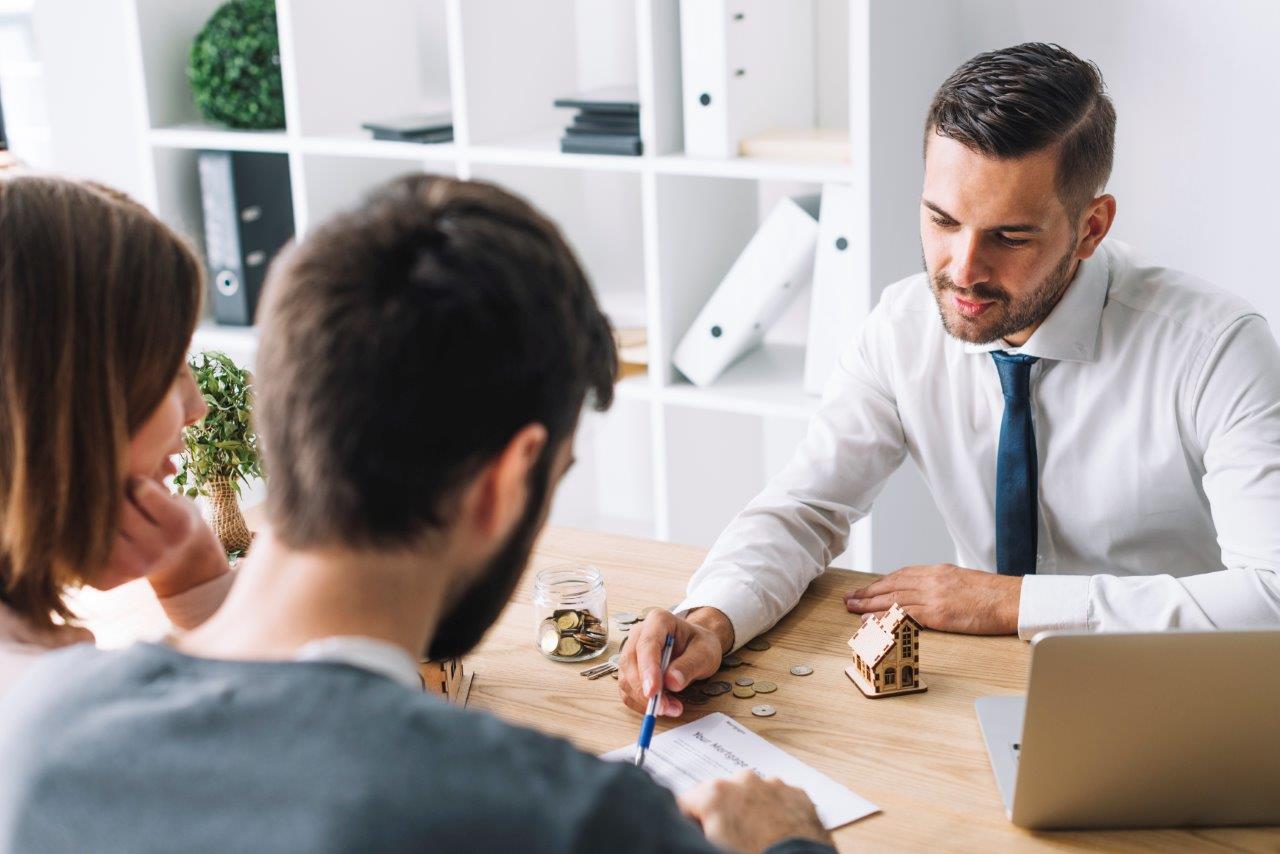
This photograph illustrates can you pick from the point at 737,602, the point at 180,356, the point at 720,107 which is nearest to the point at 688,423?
the point at 720,107

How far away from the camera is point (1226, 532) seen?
164cm

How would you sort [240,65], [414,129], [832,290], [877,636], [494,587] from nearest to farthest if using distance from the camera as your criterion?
[494,587]
[877,636]
[832,290]
[414,129]
[240,65]

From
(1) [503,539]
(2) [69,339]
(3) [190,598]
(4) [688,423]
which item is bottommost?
(4) [688,423]

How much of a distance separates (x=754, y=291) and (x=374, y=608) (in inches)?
70.4

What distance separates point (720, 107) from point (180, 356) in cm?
151

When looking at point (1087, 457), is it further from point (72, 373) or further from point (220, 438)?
point (72, 373)

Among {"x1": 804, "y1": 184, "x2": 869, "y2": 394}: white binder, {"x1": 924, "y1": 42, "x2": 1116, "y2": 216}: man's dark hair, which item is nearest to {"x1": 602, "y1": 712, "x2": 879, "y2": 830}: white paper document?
{"x1": 924, "y1": 42, "x2": 1116, "y2": 216}: man's dark hair

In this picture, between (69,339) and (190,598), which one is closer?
(69,339)

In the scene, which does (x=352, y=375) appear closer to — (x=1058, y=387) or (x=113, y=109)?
(x=1058, y=387)

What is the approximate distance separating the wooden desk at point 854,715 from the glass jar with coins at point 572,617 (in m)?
0.02

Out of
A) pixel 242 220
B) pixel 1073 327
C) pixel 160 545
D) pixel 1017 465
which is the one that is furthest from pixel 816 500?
pixel 242 220

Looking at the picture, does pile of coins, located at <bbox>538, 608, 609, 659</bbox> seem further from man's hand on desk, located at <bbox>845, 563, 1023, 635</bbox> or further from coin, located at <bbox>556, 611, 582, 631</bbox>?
man's hand on desk, located at <bbox>845, 563, 1023, 635</bbox>

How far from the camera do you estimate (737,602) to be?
4.98ft

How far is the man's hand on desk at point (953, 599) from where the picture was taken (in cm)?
152
